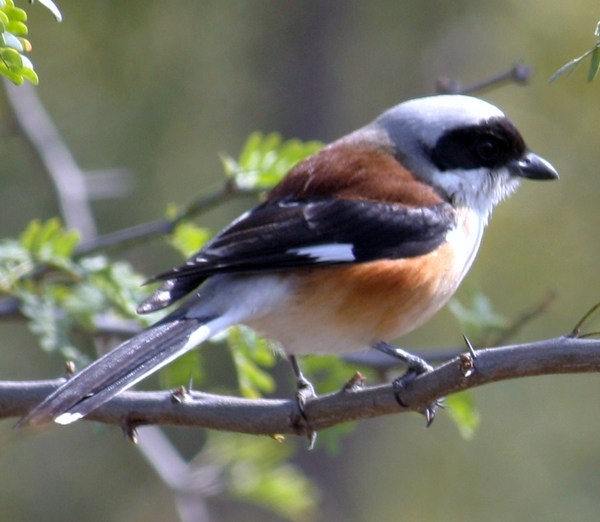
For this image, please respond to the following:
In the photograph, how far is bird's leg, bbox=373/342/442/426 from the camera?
2.48m

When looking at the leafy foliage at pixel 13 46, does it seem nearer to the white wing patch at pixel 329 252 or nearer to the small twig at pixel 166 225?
the white wing patch at pixel 329 252

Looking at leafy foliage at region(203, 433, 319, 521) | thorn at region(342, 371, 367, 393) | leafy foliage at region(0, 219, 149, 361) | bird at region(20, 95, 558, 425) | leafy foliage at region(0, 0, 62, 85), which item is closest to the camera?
leafy foliage at region(0, 0, 62, 85)

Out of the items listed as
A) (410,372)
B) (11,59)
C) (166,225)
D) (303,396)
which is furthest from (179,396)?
(166,225)

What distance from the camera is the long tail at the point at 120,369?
247cm

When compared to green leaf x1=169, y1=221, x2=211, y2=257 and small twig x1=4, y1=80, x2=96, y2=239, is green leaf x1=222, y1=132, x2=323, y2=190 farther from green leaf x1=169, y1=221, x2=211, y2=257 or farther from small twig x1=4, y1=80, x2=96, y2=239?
small twig x1=4, y1=80, x2=96, y2=239

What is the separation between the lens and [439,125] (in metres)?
3.96

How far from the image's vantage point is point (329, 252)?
345 centimetres

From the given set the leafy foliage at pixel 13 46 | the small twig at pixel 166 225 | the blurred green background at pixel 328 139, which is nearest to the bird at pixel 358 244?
the small twig at pixel 166 225

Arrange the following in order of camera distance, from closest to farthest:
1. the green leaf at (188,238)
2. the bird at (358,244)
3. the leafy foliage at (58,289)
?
the bird at (358,244) < the leafy foliage at (58,289) < the green leaf at (188,238)

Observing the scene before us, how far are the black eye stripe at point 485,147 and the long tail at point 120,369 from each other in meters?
1.23

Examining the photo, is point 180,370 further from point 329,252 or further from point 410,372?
point 410,372

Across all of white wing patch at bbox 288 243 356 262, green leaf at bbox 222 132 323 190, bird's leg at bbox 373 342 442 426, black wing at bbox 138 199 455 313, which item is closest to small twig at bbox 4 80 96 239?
green leaf at bbox 222 132 323 190

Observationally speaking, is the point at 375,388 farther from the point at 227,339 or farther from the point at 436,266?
the point at 227,339

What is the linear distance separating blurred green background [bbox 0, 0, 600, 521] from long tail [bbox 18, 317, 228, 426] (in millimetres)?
4011
